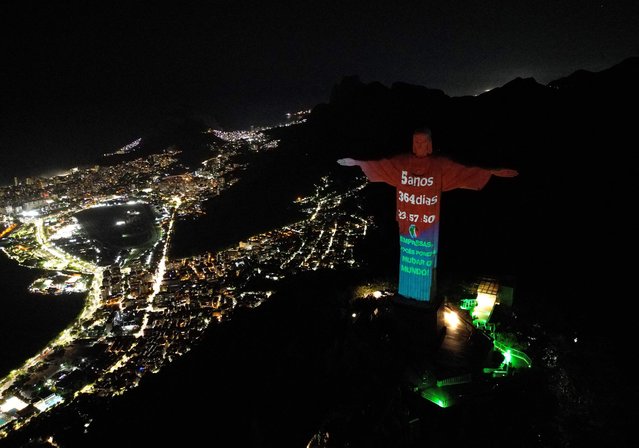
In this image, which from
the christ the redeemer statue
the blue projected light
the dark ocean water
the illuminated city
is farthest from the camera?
the dark ocean water

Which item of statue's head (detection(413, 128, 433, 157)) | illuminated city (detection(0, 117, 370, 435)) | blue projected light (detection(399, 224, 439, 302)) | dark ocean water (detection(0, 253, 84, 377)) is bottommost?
dark ocean water (detection(0, 253, 84, 377))

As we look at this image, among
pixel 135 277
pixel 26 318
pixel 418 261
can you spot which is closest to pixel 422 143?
pixel 418 261

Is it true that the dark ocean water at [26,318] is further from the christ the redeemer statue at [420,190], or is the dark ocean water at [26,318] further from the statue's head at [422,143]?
the statue's head at [422,143]

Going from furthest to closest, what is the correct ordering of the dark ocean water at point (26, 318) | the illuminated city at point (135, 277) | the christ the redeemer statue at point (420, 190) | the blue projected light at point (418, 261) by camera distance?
the dark ocean water at point (26, 318)
the illuminated city at point (135, 277)
the blue projected light at point (418, 261)
the christ the redeemer statue at point (420, 190)

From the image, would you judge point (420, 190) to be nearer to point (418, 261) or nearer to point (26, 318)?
point (418, 261)

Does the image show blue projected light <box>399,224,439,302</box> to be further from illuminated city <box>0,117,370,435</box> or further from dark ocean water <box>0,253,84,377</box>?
dark ocean water <box>0,253,84,377</box>

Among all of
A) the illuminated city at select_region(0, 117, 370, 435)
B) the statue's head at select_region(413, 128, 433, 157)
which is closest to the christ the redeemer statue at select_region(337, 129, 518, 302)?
the statue's head at select_region(413, 128, 433, 157)

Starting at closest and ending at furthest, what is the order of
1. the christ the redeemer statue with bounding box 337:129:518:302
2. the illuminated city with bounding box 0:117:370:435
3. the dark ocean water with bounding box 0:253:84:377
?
the christ the redeemer statue with bounding box 337:129:518:302, the illuminated city with bounding box 0:117:370:435, the dark ocean water with bounding box 0:253:84:377

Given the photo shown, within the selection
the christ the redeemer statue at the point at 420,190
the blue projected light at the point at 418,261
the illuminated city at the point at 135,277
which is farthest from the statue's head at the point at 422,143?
the illuminated city at the point at 135,277
